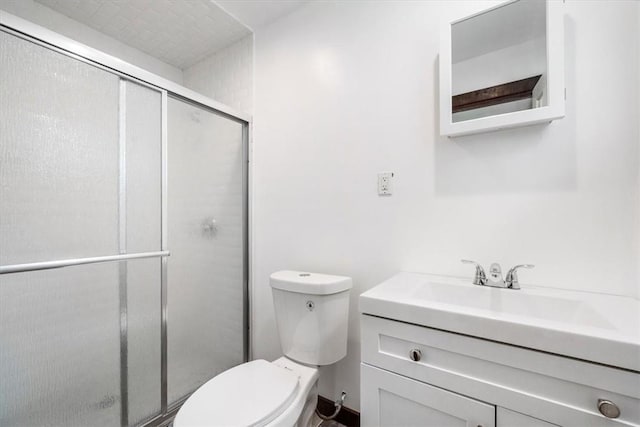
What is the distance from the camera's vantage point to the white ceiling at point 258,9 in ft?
5.28

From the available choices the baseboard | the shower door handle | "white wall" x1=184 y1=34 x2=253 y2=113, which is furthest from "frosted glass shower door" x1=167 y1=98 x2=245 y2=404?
the baseboard

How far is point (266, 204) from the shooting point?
5.77 ft

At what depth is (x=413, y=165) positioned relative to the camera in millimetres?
1256

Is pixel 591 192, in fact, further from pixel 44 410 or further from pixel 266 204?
pixel 44 410

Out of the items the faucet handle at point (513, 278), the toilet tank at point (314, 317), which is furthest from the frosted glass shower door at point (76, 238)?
the faucet handle at point (513, 278)

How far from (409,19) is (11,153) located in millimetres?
1670

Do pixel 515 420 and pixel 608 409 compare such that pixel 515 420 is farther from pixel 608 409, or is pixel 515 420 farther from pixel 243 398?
pixel 243 398

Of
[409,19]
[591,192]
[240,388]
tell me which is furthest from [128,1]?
[591,192]

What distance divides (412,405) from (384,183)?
88 cm

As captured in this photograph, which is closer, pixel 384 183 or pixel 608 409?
pixel 608 409

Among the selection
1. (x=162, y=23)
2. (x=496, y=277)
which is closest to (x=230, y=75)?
(x=162, y=23)

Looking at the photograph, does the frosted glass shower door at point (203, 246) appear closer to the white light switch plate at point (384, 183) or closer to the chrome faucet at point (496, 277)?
the white light switch plate at point (384, 183)

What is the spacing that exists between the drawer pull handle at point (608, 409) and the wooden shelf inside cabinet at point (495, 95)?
93 cm

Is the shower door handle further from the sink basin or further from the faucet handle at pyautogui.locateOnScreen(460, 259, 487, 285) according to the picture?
the faucet handle at pyautogui.locateOnScreen(460, 259, 487, 285)
